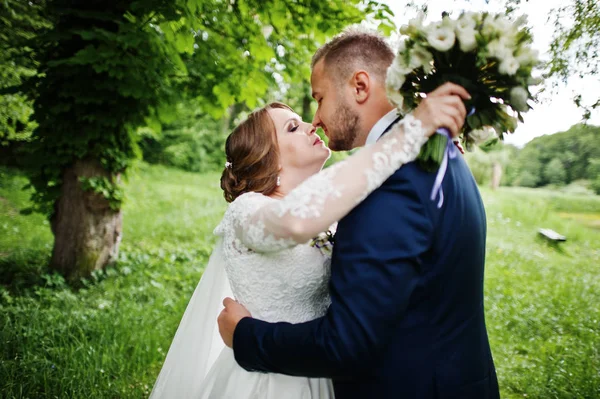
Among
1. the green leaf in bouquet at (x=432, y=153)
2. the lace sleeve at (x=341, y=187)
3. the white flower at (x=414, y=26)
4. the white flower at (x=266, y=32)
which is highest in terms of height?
the white flower at (x=266, y=32)

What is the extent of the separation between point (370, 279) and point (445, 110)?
632 mm

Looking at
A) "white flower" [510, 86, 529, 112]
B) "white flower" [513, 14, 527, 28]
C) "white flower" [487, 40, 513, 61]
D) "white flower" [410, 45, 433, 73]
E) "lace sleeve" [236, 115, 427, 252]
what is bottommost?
"lace sleeve" [236, 115, 427, 252]

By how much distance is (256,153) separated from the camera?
2312 millimetres

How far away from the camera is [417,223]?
143 cm

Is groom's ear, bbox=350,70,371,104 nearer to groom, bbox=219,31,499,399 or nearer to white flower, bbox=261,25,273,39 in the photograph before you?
groom, bbox=219,31,499,399

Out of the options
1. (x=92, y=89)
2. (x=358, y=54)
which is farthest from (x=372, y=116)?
(x=92, y=89)

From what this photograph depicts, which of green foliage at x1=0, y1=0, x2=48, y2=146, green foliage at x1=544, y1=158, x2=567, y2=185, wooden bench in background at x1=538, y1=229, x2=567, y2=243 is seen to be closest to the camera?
green foliage at x1=0, y1=0, x2=48, y2=146

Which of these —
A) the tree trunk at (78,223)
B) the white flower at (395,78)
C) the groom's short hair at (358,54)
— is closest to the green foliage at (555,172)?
the tree trunk at (78,223)

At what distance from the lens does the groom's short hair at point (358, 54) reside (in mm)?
1966

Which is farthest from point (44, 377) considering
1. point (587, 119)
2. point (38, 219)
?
point (38, 219)

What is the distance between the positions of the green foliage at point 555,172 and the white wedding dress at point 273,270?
54.4ft

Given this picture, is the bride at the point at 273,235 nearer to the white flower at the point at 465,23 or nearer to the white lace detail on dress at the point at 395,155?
the white lace detail on dress at the point at 395,155

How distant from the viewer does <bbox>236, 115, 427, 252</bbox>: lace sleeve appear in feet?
4.66

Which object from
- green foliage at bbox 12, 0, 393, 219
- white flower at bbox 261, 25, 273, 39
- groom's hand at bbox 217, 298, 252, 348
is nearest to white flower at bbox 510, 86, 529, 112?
groom's hand at bbox 217, 298, 252, 348
